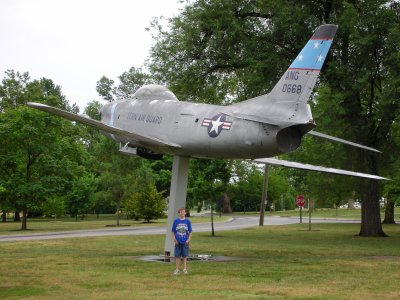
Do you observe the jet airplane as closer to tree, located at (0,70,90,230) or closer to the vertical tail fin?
the vertical tail fin

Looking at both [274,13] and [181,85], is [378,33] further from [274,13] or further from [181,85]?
[181,85]

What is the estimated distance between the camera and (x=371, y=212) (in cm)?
3188

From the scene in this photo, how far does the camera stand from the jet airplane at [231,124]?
1472 cm

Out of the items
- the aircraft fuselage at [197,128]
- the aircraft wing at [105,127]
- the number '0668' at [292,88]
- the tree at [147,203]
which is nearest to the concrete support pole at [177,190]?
the aircraft fuselage at [197,128]

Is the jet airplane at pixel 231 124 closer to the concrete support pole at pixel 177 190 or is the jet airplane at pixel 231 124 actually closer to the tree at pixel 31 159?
the concrete support pole at pixel 177 190

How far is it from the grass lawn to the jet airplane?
2.77m

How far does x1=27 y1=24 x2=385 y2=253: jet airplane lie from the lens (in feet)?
48.3

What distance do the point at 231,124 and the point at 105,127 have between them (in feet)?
10.6

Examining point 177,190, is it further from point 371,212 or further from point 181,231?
point 371,212

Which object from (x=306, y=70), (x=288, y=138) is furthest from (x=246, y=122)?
(x=306, y=70)

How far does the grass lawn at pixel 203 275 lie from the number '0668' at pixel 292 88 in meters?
4.39

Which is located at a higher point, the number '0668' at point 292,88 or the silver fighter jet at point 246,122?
the number '0668' at point 292,88

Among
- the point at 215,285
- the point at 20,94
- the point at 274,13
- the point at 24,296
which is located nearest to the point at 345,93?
the point at 274,13

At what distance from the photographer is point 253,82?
85.4 feet
